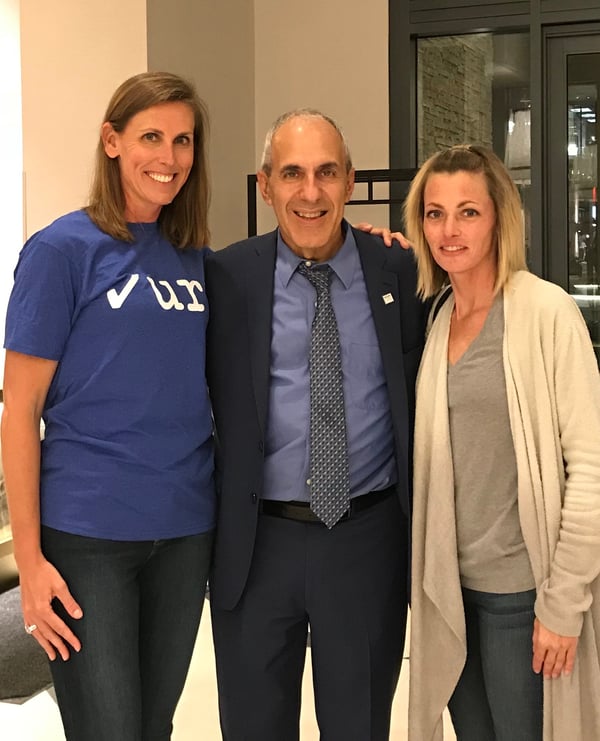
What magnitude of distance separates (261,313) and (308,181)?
0.32 m

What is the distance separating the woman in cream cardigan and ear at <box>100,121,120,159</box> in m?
0.63

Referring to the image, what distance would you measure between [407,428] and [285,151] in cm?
69

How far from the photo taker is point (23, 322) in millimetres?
1743

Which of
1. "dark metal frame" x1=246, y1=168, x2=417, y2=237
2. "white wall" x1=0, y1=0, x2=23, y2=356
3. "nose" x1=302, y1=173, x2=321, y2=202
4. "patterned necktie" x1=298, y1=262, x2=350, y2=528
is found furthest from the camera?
"white wall" x1=0, y1=0, x2=23, y2=356

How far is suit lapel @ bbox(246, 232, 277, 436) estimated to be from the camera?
2.03 m

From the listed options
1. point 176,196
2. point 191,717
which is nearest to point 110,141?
point 176,196

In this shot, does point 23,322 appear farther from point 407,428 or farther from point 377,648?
point 377,648

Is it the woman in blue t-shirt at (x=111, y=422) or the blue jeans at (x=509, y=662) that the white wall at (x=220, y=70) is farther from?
the blue jeans at (x=509, y=662)

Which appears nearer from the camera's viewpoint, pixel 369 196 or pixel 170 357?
pixel 170 357

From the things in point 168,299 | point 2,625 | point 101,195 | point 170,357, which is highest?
point 101,195

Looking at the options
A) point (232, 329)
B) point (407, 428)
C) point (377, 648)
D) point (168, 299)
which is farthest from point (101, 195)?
point (377, 648)

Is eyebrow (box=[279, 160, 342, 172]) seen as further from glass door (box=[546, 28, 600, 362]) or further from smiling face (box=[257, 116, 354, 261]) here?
glass door (box=[546, 28, 600, 362])

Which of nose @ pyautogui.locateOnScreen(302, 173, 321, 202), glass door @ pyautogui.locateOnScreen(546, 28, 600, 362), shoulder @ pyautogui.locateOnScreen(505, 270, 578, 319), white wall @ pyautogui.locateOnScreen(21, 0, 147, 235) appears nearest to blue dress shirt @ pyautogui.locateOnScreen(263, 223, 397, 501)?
nose @ pyautogui.locateOnScreen(302, 173, 321, 202)

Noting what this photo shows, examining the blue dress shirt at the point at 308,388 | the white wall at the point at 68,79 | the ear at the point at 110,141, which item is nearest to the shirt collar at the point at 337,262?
the blue dress shirt at the point at 308,388
